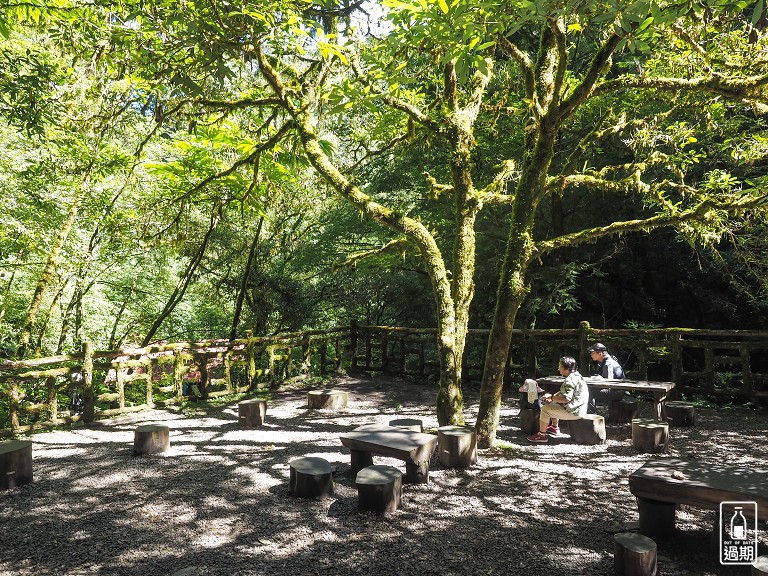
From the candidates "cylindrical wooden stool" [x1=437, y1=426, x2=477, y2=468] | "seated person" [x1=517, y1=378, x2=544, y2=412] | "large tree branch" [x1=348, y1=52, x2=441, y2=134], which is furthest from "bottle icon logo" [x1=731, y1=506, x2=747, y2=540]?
"large tree branch" [x1=348, y1=52, x2=441, y2=134]

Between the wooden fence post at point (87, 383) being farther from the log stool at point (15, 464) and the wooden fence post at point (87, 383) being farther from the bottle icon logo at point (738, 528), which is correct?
the bottle icon logo at point (738, 528)

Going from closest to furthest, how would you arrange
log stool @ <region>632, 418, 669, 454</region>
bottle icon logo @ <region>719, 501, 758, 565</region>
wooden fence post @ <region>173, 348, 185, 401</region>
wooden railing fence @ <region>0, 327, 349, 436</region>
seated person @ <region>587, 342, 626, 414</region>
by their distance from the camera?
bottle icon logo @ <region>719, 501, 758, 565</region>, log stool @ <region>632, 418, 669, 454</region>, wooden railing fence @ <region>0, 327, 349, 436</region>, seated person @ <region>587, 342, 626, 414</region>, wooden fence post @ <region>173, 348, 185, 401</region>

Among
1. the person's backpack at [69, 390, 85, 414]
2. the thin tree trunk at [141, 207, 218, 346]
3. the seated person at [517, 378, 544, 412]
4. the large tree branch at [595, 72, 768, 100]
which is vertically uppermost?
the large tree branch at [595, 72, 768, 100]

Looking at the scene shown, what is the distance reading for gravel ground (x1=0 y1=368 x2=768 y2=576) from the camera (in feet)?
11.8

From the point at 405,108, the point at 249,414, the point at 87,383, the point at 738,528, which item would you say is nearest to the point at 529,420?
the point at 738,528

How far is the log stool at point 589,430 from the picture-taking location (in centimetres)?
661

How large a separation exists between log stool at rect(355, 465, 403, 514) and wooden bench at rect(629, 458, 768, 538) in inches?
75.9

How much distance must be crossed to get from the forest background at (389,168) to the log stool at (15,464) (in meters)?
3.42

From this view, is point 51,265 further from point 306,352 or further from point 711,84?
point 711,84

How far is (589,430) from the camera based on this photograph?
6.62 metres

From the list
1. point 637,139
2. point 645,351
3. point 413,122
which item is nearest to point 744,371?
point 645,351

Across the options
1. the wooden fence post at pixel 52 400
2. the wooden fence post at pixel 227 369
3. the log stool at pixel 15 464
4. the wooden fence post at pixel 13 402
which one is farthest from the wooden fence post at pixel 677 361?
the wooden fence post at pixel 13 402

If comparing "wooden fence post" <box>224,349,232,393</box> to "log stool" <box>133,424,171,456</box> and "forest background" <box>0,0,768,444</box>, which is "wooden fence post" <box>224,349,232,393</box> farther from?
"log stool" <box>133,424,171,456</box>

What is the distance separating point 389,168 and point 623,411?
322 inches
